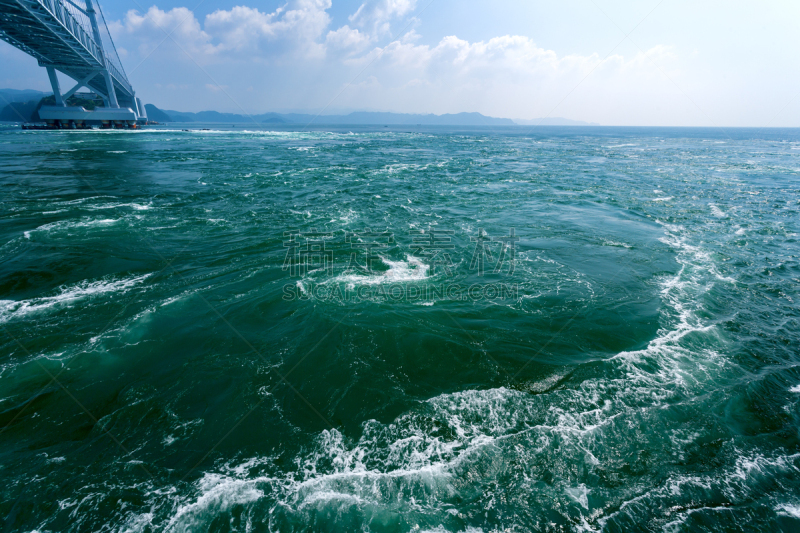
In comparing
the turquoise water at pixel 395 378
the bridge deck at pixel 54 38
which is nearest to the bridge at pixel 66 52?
the bridge deck at pixel 54 38

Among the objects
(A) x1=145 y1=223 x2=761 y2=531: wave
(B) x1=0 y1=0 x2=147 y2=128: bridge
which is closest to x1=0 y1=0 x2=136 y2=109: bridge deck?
(B) x1=0 y1=0 x2=147 y2=128: bridge

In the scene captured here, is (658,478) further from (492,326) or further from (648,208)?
(648,208)

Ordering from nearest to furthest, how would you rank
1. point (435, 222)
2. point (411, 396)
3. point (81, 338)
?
point (411, 396) → point (81, 338) → point (435, 222)

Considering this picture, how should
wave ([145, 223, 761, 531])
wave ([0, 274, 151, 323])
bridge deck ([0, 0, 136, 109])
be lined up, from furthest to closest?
1. bridge deck ([0, 0, 136, 109])
2. wave ([0, 274, 151, 323])
3. wave ([145, 223, 761, 531])

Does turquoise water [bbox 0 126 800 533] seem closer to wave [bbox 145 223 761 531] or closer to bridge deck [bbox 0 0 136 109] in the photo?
wave [bbox 145 223 761 531]

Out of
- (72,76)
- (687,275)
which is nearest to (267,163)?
(687,275)

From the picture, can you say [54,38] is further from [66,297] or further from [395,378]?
[395,378]

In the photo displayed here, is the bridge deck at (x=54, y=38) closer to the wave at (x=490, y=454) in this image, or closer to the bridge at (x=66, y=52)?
the bridge at (x=66, y=52)

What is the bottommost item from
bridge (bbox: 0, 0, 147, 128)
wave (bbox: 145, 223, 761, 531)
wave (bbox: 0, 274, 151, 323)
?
wave (bbox: 145, 223, 761, 531)
